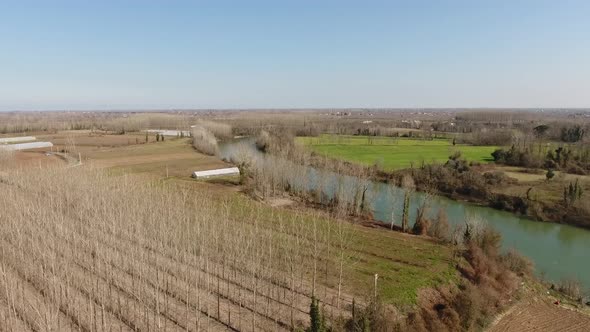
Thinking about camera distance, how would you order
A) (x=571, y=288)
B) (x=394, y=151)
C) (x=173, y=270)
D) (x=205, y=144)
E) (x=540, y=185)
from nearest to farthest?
(x=173, y=270)
(x=571, y=288)
(x=540, y=185)
(x=205, y=144)
(x=394, y=151)

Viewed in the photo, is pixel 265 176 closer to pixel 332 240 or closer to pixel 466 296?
pixel 332 240

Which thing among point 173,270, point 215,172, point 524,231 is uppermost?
point 173,270

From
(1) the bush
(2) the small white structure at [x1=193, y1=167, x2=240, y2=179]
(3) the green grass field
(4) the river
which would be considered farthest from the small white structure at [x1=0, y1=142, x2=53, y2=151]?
(1) the bush

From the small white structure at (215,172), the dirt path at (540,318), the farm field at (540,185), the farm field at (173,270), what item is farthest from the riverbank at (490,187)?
the farm field at (173,270)

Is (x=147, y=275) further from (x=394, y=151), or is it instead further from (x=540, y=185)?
(x=394, y=151)

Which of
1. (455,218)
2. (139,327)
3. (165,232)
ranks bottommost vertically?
(455,218)

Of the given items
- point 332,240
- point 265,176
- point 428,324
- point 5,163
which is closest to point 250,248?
point 332,240

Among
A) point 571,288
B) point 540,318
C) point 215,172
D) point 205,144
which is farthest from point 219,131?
point 540,318
